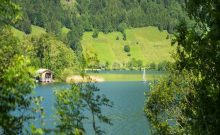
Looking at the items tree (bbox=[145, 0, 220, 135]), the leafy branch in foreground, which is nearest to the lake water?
the leafy branch in foreground

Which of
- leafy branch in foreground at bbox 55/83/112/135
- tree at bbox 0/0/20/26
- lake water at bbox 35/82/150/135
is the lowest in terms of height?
lake water at bbox 35/82/150/135

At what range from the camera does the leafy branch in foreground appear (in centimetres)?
1360

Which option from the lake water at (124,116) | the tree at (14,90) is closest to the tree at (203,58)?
the tree at (14,90)

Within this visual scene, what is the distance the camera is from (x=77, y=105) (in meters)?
14.2

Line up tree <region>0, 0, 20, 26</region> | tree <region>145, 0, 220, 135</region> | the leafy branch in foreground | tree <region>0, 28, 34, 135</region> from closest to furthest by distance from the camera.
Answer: tree <region>0, 28, 34, 135</region>, tree <region>0, 0, 20, 26</region>, tree <region>145, 0, 220, 135</region>, the leafy branch in foreground

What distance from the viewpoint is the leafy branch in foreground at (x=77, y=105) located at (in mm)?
13597

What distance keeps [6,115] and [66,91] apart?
12.7 ft

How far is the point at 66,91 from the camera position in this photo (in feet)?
48.2

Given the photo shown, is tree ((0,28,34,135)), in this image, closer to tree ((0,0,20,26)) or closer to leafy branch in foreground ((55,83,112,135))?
tree ((0,0,20,26))

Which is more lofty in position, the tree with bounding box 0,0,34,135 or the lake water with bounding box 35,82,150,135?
the tree with bounding box 0,0,34,135

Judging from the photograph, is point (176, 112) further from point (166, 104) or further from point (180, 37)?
point (180, 37)

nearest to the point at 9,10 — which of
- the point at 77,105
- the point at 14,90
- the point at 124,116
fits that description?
the point at 14,90

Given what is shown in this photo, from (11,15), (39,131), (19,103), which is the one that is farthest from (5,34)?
(39,131)

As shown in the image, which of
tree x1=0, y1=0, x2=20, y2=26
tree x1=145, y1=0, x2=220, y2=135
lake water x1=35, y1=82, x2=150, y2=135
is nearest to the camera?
tree x1=0, y1=0, x2=20, y2=26
